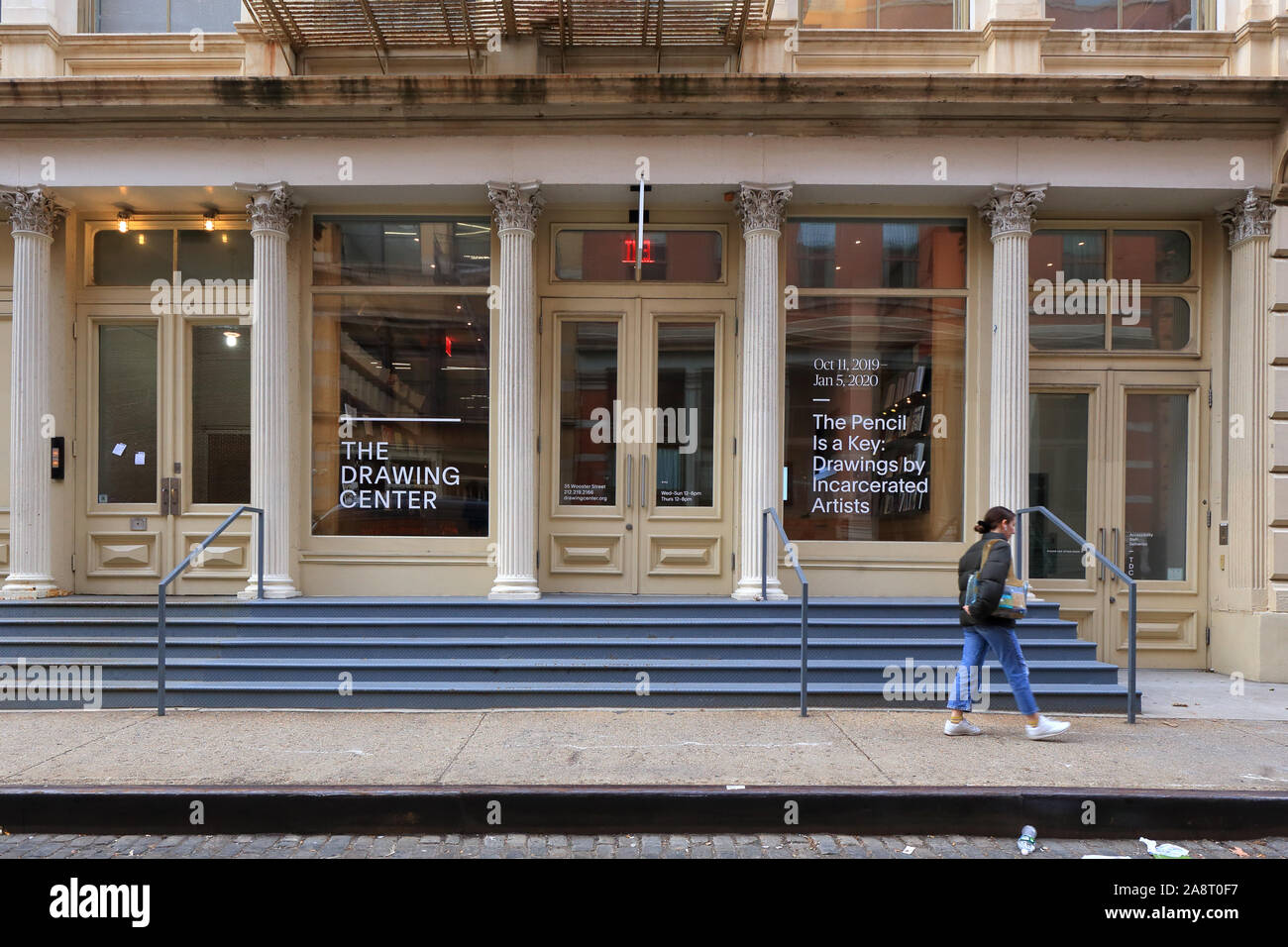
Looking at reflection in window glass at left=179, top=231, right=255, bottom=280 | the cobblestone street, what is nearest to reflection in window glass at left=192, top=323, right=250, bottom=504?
reflection in window glass at left=179, top=231, right=255, bottom=280

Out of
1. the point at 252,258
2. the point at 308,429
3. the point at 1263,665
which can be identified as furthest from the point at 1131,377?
the point at 252,258

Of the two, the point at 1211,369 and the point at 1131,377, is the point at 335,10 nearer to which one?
the point at 1131,377

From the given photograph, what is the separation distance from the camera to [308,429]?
9867mm

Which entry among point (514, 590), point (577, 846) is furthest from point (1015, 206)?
Answer: point (577, 846)

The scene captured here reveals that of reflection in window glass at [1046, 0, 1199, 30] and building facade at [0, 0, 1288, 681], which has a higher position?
reflection in window glass at [1046, 0, 1199, 30]

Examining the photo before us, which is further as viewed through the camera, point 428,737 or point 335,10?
point 335,10

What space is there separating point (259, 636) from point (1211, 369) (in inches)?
423

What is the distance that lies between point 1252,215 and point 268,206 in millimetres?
10683

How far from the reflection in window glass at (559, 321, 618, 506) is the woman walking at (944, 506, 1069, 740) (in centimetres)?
432

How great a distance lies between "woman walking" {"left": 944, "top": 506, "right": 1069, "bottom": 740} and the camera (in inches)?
259

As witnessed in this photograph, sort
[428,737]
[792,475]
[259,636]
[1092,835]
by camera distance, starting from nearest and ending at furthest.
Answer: [1092,835] < [428,737] < [259,636] < [792,475]

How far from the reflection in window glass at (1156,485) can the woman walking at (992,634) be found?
4.09m

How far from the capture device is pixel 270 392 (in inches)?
368

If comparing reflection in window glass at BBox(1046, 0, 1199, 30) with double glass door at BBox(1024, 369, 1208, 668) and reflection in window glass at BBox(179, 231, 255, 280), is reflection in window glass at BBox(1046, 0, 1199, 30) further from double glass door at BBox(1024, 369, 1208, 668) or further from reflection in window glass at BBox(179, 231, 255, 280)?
reflection in window glass at BBox(179, 231, 255, 280)
